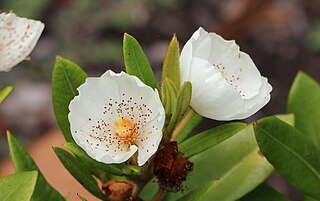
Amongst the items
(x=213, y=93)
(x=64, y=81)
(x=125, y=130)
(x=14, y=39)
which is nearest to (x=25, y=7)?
(x=14, y=39)

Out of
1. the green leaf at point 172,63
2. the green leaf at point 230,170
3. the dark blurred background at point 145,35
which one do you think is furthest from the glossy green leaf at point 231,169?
the dark blurred background at point 145,35

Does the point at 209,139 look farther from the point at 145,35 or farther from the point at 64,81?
the point at 145,35

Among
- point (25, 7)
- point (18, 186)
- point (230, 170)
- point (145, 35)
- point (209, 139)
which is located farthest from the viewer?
point (145, 35)

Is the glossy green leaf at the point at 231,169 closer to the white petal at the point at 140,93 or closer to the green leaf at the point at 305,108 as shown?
the green leaf at the point at 305,108

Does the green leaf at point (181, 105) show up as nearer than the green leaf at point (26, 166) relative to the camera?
Yes

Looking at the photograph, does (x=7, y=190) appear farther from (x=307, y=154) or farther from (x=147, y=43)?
(x=147, y=43)

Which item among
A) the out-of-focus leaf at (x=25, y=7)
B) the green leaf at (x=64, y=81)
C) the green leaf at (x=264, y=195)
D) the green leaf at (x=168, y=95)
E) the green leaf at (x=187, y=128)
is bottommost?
the out-of-focus leaf at (x=25, y=7)
